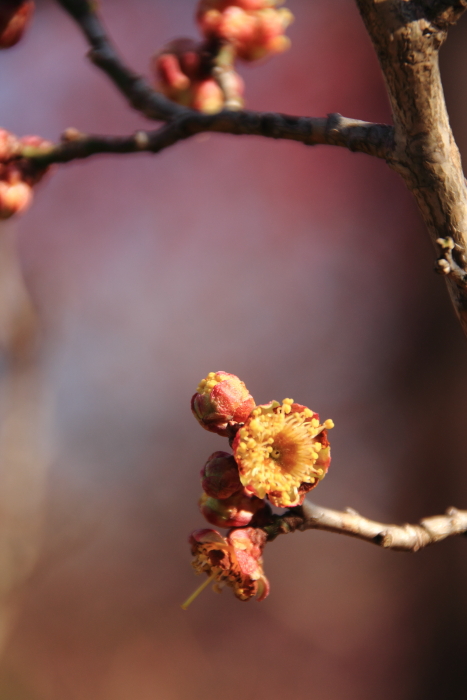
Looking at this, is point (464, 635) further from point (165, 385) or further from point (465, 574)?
point (165, 385)

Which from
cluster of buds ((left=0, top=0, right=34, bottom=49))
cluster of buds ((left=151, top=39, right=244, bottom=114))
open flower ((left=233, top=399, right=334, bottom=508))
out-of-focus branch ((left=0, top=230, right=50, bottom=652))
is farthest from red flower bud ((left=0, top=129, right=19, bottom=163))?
out-of-focus branch ((left=0, top=230, right=50, bottom=652))

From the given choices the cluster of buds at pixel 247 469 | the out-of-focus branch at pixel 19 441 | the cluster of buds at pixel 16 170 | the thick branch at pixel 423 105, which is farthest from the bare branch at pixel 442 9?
the out-of-focus branch at pixel 19 441

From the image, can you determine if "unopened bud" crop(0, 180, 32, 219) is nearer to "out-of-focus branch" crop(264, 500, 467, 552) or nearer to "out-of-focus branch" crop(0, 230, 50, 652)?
"out-of-focus branch" crop(264, 500, 467, 552)

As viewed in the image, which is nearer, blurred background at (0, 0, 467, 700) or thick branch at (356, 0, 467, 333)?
thick branch at (356, 0, 467, 333)

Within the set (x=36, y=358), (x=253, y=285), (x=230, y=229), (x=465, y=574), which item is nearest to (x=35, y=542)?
(x=36, y=358)

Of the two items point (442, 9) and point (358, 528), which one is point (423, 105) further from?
point (358, 528)

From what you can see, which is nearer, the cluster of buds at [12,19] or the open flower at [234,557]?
the open flower at [234,557]

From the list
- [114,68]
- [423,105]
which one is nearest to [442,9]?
[423,105]

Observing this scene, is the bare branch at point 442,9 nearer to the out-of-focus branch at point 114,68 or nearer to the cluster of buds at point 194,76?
the out-of-focus branch at point 114,68
